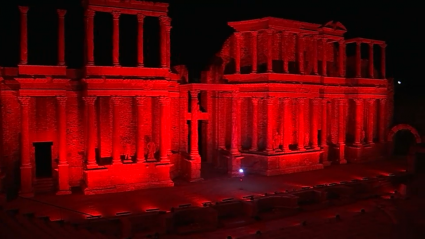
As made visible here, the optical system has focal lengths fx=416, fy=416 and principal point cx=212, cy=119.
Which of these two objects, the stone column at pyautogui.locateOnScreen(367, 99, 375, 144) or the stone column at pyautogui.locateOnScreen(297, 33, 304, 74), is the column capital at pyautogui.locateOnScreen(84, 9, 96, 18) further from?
the stone column at pyautogui.locateOnScreen(367, 99, 375, 144)

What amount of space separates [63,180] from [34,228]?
6608 millimetres

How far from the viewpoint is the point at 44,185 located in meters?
20.9

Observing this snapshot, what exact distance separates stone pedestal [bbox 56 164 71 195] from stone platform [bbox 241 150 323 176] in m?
10.8

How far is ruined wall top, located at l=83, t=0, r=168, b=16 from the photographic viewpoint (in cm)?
2069

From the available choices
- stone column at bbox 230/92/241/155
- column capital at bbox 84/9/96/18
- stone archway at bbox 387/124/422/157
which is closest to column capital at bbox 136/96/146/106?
column capital at bbox 84/9/96/18

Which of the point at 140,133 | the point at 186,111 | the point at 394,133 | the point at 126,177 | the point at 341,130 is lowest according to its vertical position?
the point at 126,177

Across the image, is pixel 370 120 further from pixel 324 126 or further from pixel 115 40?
pixel 115 40

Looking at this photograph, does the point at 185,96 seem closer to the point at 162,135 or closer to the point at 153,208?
the point at 162,135

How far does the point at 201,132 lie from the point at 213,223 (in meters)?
11.9

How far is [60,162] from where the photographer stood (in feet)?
67.1

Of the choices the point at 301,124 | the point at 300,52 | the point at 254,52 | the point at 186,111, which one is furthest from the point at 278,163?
the point at 300,52

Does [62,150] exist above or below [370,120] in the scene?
below

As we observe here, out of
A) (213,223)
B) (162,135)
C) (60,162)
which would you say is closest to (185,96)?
(162,135)

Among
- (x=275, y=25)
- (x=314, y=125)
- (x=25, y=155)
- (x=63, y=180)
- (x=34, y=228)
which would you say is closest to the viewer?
(x=34, y=228)
